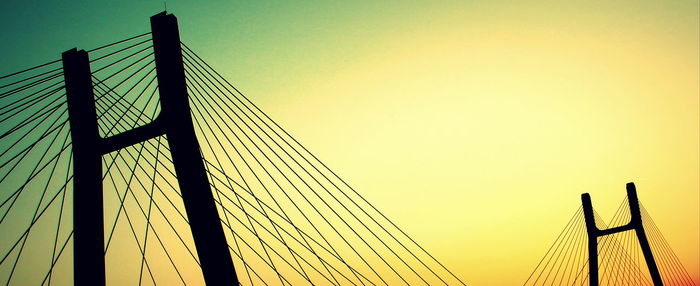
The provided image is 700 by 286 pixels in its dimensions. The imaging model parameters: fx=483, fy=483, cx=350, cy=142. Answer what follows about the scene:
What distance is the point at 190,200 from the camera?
6.08m

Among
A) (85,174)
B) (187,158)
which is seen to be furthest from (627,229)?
(85,174)

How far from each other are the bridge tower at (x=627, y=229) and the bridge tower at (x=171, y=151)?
13.4m

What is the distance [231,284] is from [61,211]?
3526 millimetres

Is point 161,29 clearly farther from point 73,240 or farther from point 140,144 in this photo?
point 73,240

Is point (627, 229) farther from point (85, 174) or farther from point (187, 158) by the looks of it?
point (85, 174)

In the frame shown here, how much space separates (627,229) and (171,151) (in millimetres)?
18398

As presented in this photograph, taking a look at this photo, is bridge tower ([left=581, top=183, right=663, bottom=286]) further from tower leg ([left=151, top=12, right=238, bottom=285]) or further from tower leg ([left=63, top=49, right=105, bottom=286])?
tower leg ([left=63, top=49, right=105, bottom=286])

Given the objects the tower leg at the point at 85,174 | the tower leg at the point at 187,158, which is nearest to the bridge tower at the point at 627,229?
the tower leg at the point at 187,158

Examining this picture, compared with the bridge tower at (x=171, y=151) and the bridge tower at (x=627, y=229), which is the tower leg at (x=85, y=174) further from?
the bridge tower at (x=627, y=229)

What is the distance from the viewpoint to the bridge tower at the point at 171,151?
605 cm

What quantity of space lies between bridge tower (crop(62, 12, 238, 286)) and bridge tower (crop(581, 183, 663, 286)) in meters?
13.4

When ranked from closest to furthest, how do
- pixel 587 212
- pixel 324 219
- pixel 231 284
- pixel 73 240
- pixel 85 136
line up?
pixel 231 284 < pixel 73 240 < pixel 85 136 < pixel 324 219 < pixel 587 212

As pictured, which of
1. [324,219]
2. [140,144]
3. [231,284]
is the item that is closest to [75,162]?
[140,144]

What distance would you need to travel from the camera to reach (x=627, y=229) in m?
18.8
